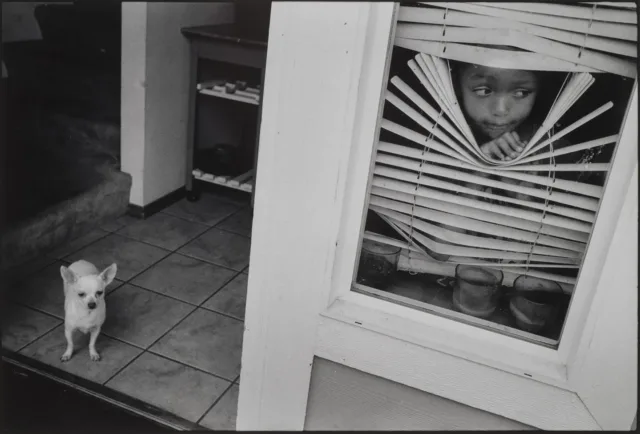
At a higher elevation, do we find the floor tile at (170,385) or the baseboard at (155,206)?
the baseboard at (155,206)

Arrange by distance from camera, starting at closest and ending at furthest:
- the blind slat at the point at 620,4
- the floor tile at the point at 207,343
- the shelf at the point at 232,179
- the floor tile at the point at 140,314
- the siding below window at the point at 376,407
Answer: the blind slat at the point at 620,4
the siding below window at the point at 376,407
the floor tile at the point at 207,343
the floor tile at the point at 140,314
the shelf at the point at 232,179

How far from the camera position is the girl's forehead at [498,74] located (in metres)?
1.27

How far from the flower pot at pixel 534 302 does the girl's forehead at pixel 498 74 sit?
0.47 m

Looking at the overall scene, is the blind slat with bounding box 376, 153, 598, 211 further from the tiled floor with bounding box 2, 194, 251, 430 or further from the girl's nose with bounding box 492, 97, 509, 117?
the tiled floor with bounding box 2, 194, 251, 430

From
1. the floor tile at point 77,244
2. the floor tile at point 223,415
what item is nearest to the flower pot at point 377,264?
the floor tile at point 223,415

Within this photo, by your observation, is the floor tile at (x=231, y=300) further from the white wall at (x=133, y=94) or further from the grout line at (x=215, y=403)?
the white wall at (x=133, y=94)

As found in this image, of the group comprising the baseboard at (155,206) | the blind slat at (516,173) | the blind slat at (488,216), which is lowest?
the baseboard at (155,206)

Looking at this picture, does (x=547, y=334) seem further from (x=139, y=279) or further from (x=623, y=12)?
(x=139, y=279)

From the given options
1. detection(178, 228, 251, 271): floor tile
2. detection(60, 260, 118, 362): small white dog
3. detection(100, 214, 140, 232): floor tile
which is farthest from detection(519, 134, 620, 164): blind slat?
detection(100, 214, 140, 232): floor tile

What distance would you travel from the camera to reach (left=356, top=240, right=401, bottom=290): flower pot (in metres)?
1.43

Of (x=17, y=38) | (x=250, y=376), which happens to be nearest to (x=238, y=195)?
(x=17, y=38)

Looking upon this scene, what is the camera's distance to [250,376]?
4.97 feet

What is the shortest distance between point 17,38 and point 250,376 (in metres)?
3.58

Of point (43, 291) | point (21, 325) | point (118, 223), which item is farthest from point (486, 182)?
point (118, 223)
